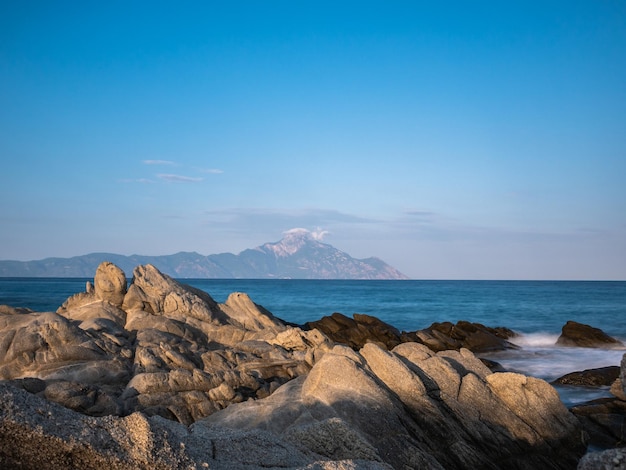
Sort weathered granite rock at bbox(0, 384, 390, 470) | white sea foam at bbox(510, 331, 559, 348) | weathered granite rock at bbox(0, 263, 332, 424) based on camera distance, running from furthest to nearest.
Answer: white sea foam at bbox(510, 331, 559, 348) → weathered granite rock at bbox(0, 263, 332, 424) → weathered granite rock at bbox(0, 384, 390, 470)

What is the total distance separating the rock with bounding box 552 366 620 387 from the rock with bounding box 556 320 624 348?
15.1m

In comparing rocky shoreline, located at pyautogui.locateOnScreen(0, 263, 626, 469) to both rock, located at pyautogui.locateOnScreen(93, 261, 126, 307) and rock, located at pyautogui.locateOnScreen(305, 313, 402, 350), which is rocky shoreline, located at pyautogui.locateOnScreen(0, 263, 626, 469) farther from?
rock, located at pyautogui.locateOnScreen(305, 313, 402, 350)

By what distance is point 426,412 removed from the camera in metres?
12.1

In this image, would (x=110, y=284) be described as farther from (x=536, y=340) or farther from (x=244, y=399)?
(x=536, y=340)

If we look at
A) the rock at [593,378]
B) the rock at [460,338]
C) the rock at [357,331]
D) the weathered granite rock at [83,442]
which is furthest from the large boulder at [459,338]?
the weathered granite rock at [83,442]

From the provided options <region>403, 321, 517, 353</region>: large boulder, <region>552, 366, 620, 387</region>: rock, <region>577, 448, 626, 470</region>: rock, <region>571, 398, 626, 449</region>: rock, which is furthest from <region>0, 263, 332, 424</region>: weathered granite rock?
<region>403, 321, 517, 353</region>: large boulder

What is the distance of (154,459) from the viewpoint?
4.70 metres

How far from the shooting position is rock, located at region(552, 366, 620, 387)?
23.1 metres

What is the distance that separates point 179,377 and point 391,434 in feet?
26.7

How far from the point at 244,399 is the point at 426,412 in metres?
6.29

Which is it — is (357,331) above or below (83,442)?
below

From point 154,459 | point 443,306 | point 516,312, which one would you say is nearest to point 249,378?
point 154,459

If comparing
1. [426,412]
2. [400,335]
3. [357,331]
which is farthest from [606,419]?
[400,335]

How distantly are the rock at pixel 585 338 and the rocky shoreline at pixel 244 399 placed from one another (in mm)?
12773
